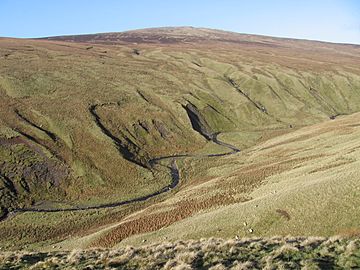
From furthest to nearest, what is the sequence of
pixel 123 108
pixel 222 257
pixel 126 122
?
pixel 123 108, pixel 126 122, pixel 222 257

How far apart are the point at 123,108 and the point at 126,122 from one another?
319 inches

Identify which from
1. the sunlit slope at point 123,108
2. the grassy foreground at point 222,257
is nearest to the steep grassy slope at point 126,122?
the sunlit slope at point 123,108

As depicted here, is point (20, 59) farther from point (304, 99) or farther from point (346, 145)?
point (346, 145)

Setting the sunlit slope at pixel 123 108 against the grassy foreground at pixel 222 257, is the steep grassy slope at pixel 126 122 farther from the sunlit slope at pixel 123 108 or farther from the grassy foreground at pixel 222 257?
the grassy foreground at pixel 222 257

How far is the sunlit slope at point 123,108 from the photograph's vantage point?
Answer: 64.8 m

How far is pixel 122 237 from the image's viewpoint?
3781cm

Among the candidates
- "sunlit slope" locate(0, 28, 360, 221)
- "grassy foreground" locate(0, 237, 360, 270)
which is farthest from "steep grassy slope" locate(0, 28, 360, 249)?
"grassy foreground" locate(0, 237, 360, 270)

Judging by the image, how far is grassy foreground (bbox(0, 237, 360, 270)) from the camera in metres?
19.1

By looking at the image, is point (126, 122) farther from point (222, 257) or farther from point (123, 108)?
point (222, 257)

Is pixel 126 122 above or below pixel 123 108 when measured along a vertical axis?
below

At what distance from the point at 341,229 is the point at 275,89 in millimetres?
128893

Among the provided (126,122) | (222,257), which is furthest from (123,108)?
(222,257)

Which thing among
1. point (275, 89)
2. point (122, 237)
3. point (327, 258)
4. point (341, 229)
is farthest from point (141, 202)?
point (275, 89)

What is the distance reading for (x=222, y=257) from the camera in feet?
69.2
